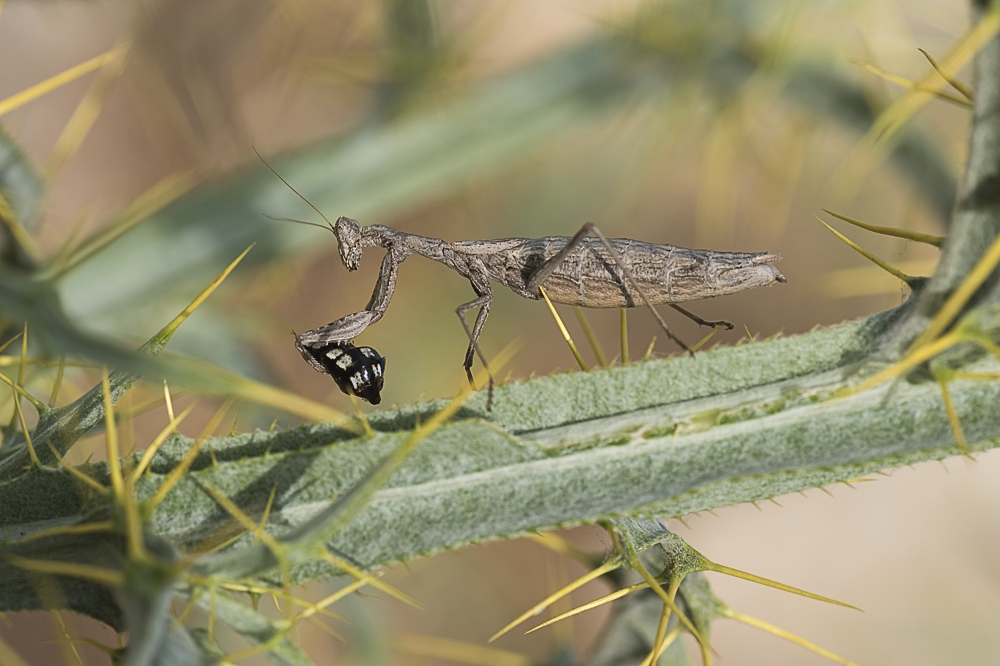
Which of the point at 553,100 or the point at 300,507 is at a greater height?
the point at 553,100

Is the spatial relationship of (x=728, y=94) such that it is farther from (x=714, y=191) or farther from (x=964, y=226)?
(x=964, y=226)

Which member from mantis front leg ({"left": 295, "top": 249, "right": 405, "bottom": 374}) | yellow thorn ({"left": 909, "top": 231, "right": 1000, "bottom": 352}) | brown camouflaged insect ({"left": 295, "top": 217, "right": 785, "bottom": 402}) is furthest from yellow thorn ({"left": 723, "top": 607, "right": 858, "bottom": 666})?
mantis front leg ({"left": 295, "top": 249, "right": 405, "bottom": 374})

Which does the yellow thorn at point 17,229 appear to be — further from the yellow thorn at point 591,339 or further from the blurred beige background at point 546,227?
the yellow thorn at point 591,339

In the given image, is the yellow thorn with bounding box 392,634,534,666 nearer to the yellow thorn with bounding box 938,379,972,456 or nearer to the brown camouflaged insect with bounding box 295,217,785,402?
the brown camouflaged insect with bounding box 295,217,785,402

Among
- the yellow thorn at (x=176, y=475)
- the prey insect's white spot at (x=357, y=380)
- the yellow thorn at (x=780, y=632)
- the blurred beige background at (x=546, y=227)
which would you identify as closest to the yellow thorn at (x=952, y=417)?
the yellow thorn at (x=780, y=632)

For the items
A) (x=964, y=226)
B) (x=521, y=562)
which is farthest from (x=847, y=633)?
(x=964, y=226)

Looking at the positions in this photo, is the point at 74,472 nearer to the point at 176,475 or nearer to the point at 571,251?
the point at 176,475
